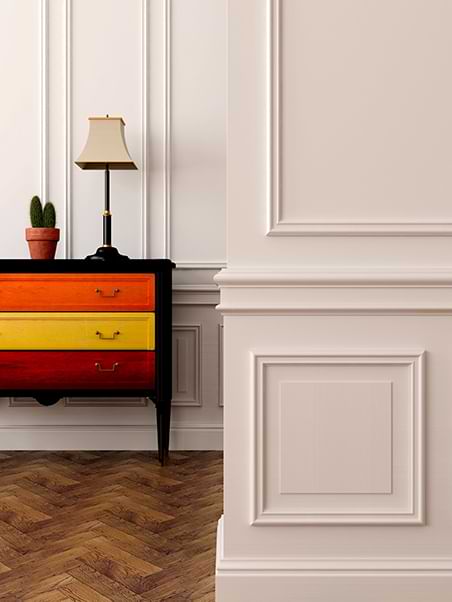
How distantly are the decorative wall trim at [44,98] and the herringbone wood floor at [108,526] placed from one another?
1.39 m

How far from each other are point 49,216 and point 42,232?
11 centimetres

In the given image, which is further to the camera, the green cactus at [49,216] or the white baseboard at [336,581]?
the green cactus at [49,216]

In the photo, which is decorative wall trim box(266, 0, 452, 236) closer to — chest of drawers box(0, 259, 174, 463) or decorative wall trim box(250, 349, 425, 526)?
decorative wall trim box(250, 349, 425, 526)

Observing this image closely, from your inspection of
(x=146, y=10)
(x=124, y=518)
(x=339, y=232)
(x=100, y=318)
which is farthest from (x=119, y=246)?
(x=339, y=232)

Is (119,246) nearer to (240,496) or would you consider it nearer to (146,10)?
(146,10)

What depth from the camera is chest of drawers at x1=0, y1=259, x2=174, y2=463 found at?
288cm

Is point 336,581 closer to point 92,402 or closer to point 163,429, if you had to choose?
point 163,429

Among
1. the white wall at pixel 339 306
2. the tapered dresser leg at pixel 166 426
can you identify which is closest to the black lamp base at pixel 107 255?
the tapered dresser leg at pixel 166 426

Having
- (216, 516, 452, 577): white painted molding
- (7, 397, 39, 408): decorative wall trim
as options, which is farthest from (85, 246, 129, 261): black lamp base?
(216, 516, 452, 577): white painted molding

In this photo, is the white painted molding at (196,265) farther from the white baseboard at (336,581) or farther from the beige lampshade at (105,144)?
the white baseboard at (336,581)

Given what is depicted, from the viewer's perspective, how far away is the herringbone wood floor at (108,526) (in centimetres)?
177

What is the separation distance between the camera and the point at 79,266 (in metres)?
Answer: 2.88

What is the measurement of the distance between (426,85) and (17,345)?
2.07 metres

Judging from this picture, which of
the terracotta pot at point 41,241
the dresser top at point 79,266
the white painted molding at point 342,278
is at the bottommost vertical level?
the white painted molding at point 342,278
